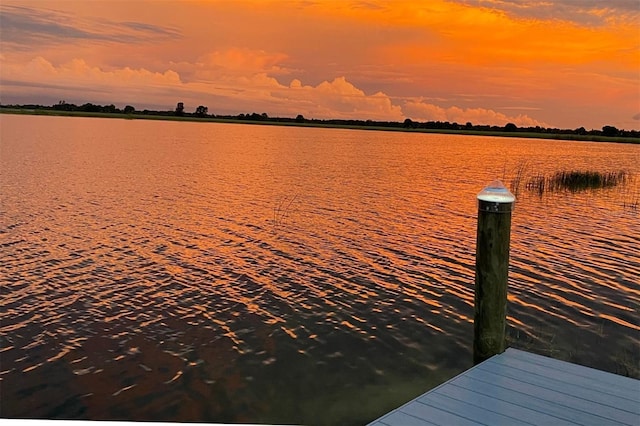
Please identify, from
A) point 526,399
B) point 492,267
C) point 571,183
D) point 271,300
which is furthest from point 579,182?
point 526,399

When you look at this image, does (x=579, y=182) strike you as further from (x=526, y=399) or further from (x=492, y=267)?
(x=526, y=399)

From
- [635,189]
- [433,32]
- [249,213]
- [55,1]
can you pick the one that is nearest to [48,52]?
[55,1]

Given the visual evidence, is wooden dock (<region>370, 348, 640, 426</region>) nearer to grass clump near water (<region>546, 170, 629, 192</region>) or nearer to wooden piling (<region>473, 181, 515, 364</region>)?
wooden piling (<region>473, 181, 515, 364</region>)

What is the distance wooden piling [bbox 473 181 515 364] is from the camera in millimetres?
5594

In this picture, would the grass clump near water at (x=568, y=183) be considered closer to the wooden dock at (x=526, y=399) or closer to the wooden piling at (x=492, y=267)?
the wooden piling at (x=492, y=267)

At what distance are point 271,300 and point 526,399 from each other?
17.6ft

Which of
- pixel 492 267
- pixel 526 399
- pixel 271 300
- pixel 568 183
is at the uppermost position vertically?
pixel 492 267

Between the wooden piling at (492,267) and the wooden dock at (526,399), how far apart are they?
39cm

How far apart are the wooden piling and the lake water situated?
129 cm

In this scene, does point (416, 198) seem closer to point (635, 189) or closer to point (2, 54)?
point (635, 189)

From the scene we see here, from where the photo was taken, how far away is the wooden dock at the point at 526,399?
428 centimetres

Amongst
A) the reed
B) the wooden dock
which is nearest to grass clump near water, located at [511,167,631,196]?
the reed

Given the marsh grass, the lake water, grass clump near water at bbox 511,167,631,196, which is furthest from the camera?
grass clump near water at bbox 511,167,631,196

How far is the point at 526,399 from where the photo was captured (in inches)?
181
